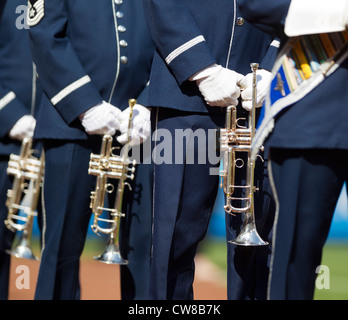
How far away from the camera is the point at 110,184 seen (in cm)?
377

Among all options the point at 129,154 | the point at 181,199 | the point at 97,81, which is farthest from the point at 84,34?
the point at 181,199

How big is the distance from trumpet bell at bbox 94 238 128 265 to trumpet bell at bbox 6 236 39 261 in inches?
26.6

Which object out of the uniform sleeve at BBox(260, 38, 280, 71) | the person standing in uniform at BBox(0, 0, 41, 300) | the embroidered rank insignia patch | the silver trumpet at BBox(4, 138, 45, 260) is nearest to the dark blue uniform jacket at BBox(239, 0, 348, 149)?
the uniform sleeve at BBox(260, 38, 280, 71)

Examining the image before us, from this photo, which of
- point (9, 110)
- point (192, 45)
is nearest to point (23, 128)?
point (9, 110)

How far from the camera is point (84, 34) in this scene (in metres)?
3.73

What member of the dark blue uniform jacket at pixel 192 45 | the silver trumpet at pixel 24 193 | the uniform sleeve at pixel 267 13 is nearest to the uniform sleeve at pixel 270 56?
the dark blue uniform jacket at pixel 192 45

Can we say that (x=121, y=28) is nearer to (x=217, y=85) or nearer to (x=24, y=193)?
(x=217, y=85)

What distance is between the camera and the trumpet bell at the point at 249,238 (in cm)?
316

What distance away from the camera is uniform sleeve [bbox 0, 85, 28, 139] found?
13.8 ft

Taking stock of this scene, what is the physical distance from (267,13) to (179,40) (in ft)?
2.21

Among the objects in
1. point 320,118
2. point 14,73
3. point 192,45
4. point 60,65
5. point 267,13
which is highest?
point 14,73

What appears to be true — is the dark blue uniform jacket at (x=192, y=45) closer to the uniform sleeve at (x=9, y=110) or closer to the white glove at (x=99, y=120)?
the white glove at (x=99, y=120)

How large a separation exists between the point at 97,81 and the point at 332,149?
1578 mm

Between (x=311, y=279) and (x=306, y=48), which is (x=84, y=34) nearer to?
(x=306, y=48)
